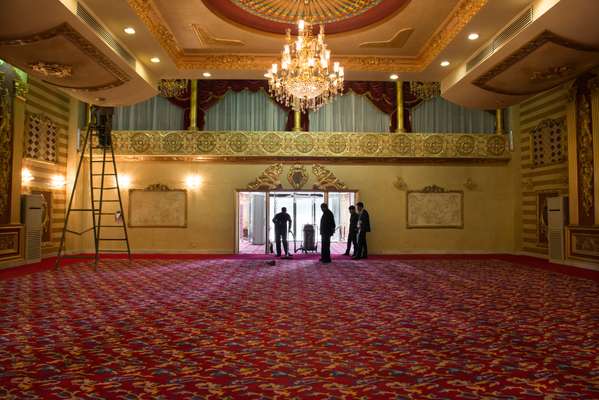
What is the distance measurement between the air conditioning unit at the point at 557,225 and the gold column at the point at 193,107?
9.09m

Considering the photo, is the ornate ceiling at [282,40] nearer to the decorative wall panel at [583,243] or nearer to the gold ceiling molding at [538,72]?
the gold ceiling molding at [538,72]

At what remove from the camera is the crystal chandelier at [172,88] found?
12.0 metres

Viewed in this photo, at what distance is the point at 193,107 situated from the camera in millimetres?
12031

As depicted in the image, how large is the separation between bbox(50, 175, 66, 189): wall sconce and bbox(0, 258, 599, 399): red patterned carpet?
4.55m

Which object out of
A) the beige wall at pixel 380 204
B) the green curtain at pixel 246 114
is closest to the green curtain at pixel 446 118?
the beige wall at pixel 380 204

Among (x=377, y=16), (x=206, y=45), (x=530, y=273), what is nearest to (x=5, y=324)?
(x=206, y=45)

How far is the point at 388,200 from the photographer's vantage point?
39.8 ft

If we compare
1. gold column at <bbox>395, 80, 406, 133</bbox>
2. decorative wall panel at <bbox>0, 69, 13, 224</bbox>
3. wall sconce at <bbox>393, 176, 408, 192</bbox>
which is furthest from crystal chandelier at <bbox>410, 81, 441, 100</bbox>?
decorative wall panel at <bbox>0, 69, 13, 224</bbox>

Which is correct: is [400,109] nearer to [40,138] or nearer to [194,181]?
[194,181]

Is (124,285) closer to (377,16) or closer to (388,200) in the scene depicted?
(377,16)

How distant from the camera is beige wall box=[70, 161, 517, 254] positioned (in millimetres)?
11961

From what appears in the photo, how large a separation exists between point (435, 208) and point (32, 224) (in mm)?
9957

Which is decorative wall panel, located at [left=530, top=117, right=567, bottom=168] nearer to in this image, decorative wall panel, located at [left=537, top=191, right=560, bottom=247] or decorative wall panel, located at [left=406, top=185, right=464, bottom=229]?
decorative wall panel, located at [left=537, top=191, right=560, bottom=247]

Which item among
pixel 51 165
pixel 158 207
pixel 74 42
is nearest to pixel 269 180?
pixel 158 207
